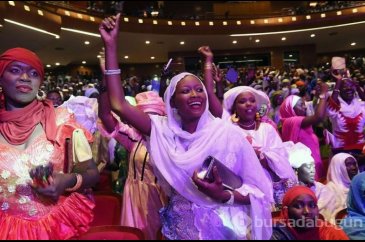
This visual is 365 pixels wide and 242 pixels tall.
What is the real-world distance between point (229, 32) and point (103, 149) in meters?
13.9

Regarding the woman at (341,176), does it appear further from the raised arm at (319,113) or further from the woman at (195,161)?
the woman at (195,161)

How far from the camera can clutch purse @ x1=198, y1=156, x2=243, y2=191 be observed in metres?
1.44

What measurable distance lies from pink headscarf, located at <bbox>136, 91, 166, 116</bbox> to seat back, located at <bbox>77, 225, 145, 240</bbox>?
105 centimetres

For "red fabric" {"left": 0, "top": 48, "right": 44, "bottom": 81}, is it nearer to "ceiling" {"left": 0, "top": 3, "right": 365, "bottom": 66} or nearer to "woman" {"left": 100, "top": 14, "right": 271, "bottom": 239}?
"woman" {"left": 100, "top": 14, "right": 271, "bottom": 239}

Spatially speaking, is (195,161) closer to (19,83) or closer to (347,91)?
(19,83)

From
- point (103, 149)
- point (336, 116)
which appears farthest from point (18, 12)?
point (336, 116)

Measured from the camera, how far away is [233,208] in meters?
1.64

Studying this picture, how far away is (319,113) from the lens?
3312mm

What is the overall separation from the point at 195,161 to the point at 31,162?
2.07ft

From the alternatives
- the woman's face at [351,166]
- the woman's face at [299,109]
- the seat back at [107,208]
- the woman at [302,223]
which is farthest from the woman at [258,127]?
the woman's face at [299,109]

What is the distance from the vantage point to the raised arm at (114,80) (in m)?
1.62

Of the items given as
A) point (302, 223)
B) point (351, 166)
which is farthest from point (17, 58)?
point (351, 166)

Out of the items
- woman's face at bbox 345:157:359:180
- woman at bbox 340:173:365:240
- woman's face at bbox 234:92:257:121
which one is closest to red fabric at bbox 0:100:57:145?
woman's face at bbox 234:92:257:121

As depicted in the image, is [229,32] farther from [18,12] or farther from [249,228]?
[249,228]
